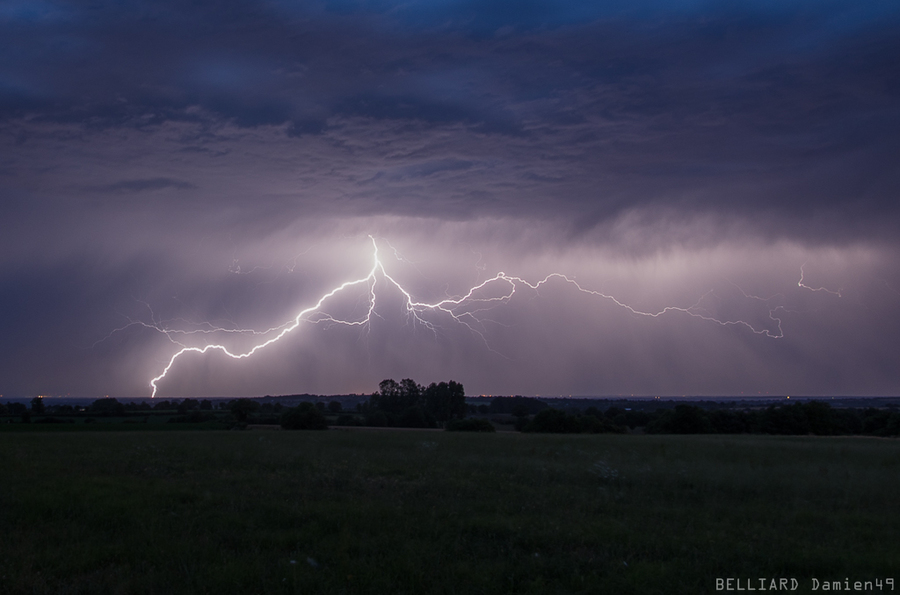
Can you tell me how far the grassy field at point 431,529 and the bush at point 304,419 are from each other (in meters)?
49.4

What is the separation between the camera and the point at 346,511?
10812 millimetres

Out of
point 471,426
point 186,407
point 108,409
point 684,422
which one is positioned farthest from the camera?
point 186,407

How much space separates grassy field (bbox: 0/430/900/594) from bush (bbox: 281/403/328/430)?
162 feet

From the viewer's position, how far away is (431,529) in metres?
9.78

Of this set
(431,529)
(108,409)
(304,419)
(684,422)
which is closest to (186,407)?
(108,409)

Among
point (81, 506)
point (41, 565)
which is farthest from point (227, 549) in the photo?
point (81, 506)

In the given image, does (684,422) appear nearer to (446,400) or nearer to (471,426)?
(471,426)

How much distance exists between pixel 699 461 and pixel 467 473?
9.72 m

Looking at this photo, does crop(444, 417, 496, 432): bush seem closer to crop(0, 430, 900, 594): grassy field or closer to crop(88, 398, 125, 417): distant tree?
crop(0, 430, 900, 594): grassy field

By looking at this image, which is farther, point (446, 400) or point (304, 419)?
point (446, 400)

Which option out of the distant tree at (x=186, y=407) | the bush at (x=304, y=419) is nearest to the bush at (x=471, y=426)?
the bush at (x=304, y=419)

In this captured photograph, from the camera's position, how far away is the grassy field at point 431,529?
25.0ft

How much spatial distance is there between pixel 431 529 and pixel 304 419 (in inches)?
2359

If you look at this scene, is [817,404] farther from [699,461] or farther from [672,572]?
[672,572]
